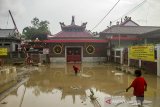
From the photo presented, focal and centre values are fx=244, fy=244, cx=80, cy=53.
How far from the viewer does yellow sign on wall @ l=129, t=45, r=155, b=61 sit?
1948cm

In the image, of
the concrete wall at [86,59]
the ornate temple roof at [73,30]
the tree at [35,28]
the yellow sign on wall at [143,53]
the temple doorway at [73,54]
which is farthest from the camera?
the tree at [35,28]

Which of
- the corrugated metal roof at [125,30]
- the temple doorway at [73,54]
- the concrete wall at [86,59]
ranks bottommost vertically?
the concrete wall at [86,59]

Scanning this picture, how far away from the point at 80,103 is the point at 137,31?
3515 cm

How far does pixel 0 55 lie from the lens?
116ft

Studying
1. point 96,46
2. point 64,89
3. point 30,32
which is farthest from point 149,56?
point 30,32

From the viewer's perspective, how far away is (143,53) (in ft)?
69.8

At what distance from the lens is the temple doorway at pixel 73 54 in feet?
123

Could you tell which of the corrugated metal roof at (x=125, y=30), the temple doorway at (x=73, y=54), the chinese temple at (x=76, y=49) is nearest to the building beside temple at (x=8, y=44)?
the chinese temple at (x=76, y=49)

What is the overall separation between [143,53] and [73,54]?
1767cm

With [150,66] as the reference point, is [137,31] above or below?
above

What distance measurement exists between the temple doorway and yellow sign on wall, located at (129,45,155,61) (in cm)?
1389

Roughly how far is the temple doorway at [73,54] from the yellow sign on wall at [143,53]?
45.6ft

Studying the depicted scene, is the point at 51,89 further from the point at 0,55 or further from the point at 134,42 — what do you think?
the point at 134,42

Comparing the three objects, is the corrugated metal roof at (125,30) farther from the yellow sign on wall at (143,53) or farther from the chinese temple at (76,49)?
the yellow sign on wall at (143,53)
